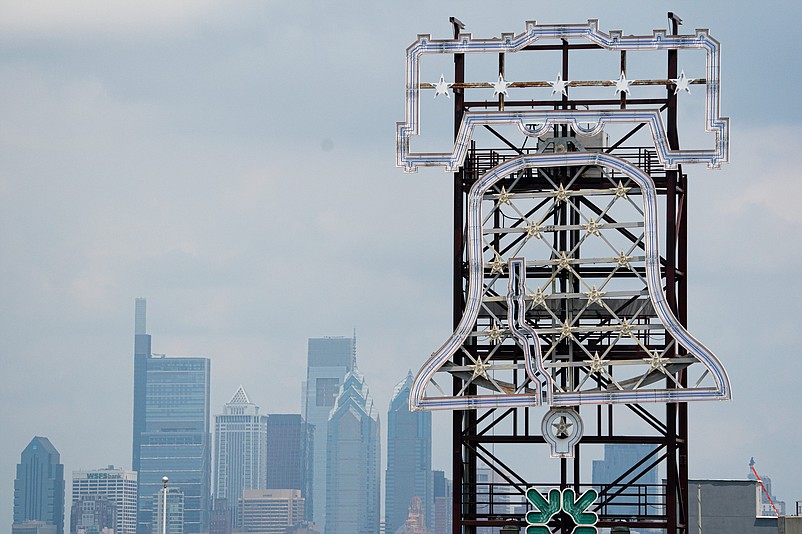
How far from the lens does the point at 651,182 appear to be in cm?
5675

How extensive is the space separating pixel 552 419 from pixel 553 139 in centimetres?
815

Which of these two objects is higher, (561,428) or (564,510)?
(561,428)

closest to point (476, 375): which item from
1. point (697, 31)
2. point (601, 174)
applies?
point (601, 174)

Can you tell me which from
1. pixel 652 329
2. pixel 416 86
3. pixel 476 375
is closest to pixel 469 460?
pixel 476 375

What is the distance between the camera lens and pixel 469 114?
57.8 metres

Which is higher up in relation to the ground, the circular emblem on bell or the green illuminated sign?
the circular emblem on bell

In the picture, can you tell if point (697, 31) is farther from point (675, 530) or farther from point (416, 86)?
point (675, 530)

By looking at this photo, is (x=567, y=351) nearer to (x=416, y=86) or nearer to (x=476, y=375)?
(x=476, y=375)

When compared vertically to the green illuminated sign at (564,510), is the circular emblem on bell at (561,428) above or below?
above

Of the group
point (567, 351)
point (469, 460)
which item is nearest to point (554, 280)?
point (567, 351)

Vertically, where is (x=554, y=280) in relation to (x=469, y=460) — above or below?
above

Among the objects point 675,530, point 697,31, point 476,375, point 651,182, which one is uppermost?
point 697,31

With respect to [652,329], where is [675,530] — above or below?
below

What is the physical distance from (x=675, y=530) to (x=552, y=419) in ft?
14.9
